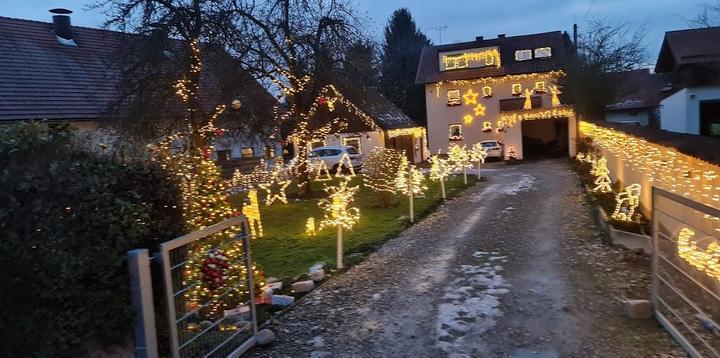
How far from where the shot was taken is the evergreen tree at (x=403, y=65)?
45.3m

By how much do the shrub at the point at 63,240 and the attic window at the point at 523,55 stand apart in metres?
36.0

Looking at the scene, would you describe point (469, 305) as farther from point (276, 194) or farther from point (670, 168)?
point (276, 194)

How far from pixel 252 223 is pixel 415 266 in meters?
5.03

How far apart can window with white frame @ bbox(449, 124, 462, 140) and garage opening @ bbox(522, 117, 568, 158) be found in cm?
402

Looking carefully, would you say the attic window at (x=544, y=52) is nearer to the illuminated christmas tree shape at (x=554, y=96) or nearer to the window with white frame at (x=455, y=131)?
the illuminated christmas tree shape at (x=554, y=96)

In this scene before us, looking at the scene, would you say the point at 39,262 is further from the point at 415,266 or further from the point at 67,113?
the point at 67,113

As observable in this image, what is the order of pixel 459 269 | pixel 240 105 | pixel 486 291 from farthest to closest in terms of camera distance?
pixel 240 105, pixel 459 269, pixel 486 291

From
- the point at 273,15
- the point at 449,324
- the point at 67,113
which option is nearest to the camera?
the point at 449,324

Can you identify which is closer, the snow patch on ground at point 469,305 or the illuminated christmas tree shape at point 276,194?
the snow patch on ground at point 469,305

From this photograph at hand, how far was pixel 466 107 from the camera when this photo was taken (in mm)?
37281

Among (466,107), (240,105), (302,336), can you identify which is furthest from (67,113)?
(466,107)

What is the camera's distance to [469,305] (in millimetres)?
5945

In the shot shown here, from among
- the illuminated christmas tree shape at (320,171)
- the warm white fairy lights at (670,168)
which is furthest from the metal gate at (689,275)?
the illuminated christmas tree shape at (320,171)

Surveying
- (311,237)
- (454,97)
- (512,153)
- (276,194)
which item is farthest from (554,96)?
(311,237)
